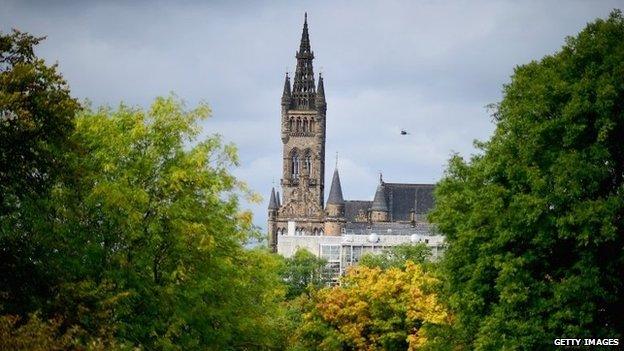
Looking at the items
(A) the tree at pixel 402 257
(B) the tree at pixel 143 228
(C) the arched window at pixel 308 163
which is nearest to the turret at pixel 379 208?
(C) the arched window at pixel 308 163

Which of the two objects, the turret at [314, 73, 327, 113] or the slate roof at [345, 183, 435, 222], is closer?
the slate roof at [345, 183, 435, 222]

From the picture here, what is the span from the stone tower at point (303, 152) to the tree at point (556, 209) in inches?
5284

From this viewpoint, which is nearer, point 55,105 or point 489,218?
point 55,105

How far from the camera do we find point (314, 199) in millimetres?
170500

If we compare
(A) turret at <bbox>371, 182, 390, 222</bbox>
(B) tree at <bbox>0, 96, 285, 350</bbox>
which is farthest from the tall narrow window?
(B) tree at <bbox>0, 96, 285, 350</bbox>

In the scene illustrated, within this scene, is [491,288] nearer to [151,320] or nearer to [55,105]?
[151,320]

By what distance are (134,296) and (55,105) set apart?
255 inches

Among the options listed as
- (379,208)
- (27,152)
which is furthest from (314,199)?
(27,152)

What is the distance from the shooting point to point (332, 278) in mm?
142250

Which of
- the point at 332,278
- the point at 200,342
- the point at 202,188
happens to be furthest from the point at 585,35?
the point at 332,278

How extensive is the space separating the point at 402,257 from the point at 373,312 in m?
42.0

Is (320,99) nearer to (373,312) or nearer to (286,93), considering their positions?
(286,93)

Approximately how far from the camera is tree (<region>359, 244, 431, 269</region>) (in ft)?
293

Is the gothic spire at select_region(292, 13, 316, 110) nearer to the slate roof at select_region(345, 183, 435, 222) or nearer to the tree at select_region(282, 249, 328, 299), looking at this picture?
the slate roof at select_region(345, 183, 435, 222)
